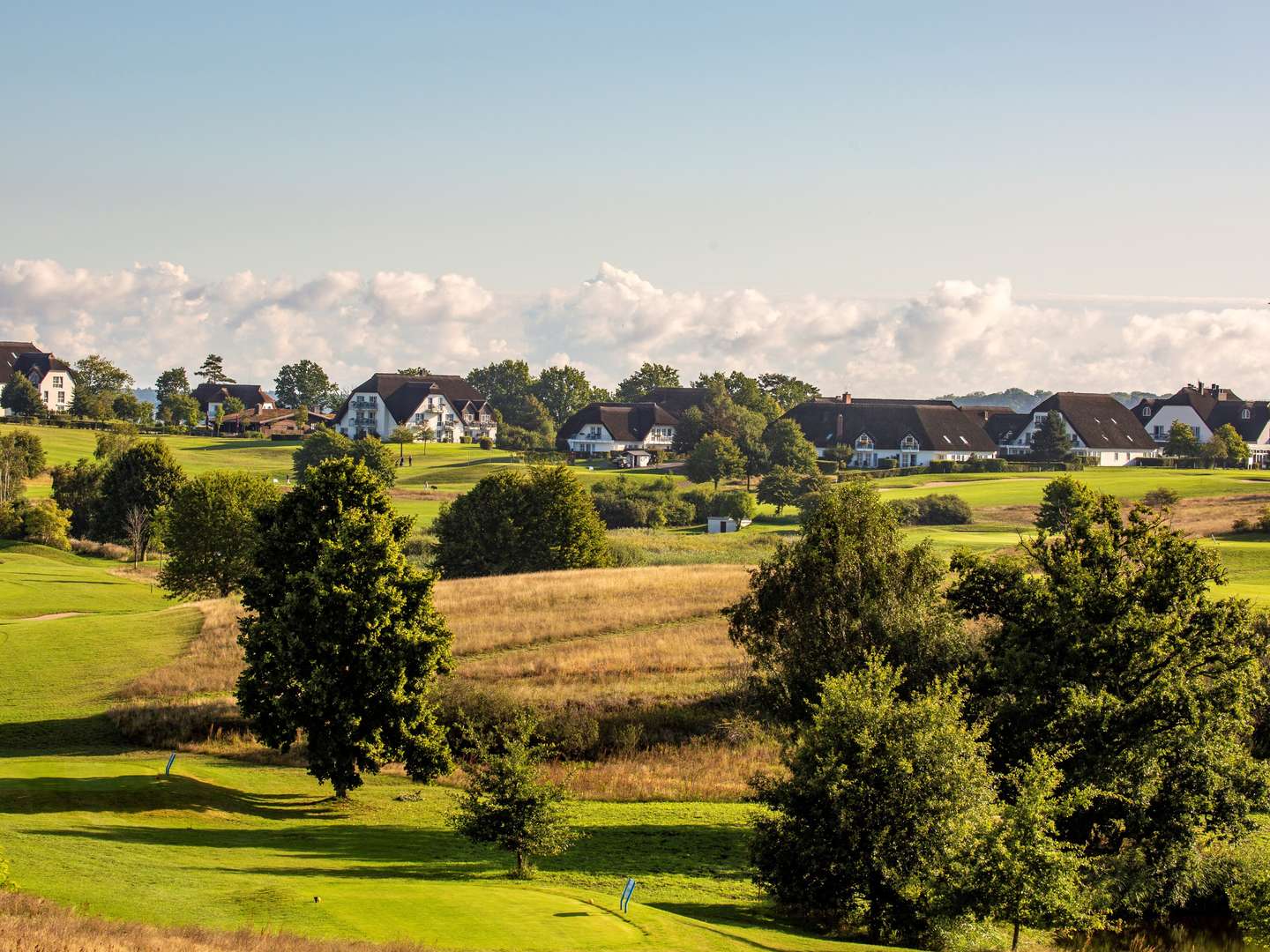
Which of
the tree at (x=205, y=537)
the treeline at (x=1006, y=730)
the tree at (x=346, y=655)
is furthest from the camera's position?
the tree at (x=205, y=537)

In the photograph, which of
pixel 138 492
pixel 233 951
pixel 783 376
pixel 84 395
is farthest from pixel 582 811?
pixel 783 376

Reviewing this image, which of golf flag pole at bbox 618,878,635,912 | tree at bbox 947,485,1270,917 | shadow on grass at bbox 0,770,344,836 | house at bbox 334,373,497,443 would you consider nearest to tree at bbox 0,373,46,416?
house at bbox 334,373,497,443

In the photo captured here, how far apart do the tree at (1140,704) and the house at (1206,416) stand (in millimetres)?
124825

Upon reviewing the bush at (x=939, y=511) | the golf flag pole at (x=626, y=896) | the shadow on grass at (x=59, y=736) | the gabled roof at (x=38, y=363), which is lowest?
the shadow on grass at (x=59, y=736)

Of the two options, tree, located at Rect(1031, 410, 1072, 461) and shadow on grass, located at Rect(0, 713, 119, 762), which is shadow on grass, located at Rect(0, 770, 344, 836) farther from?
tree, located at Rect(1031, 410, 1072, 461)

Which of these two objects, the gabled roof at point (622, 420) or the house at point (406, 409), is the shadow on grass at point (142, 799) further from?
the house at point (406, 409)

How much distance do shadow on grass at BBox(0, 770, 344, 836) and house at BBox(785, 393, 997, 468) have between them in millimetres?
112273

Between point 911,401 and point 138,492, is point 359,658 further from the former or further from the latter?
point 911,401

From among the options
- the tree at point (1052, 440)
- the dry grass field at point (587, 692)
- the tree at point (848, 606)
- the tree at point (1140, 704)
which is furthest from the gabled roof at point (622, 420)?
the tree at point (1140, 704)

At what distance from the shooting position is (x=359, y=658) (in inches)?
1250

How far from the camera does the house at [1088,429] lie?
139625 millimetres

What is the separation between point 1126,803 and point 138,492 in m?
75.7

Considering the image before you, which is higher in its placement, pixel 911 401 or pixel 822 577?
pixel 911 401

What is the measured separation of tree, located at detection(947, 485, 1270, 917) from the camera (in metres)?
26.8
